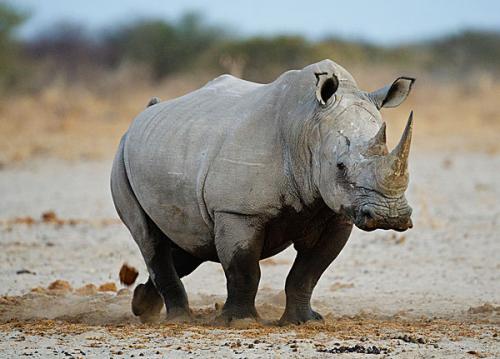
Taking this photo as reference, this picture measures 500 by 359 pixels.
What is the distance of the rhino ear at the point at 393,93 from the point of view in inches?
259

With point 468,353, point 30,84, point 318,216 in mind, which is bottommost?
point 468,353

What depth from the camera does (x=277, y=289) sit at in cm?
895

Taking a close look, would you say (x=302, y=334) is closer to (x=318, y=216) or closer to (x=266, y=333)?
(x=266, y=333)

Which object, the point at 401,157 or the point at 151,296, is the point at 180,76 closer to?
the point at 151,296

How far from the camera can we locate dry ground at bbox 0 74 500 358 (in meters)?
6.14

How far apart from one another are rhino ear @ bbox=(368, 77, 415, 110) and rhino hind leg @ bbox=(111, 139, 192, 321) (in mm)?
1841

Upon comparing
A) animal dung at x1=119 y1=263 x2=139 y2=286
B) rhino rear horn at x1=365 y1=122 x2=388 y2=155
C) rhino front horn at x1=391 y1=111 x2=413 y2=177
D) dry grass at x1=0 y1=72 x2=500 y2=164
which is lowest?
animal dung at x1=119 y1=263 x2=139 y2=286

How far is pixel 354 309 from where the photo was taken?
7988 millimetres

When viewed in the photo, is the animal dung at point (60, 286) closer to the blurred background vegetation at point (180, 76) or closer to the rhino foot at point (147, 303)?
the rhino foot at point (147, 303)

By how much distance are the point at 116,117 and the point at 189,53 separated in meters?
17.6

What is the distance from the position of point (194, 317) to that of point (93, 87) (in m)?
24.7

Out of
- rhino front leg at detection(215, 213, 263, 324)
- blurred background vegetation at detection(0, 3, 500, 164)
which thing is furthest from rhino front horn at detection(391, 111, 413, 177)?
blurred background vegetation at detection(0, 3, 500, 164)

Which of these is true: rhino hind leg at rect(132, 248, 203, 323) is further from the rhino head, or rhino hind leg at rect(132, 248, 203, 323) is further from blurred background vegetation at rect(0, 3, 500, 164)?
blurred background vegetation at rect(0, 3, 500, 164)

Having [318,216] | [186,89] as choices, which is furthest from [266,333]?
[186,89]
